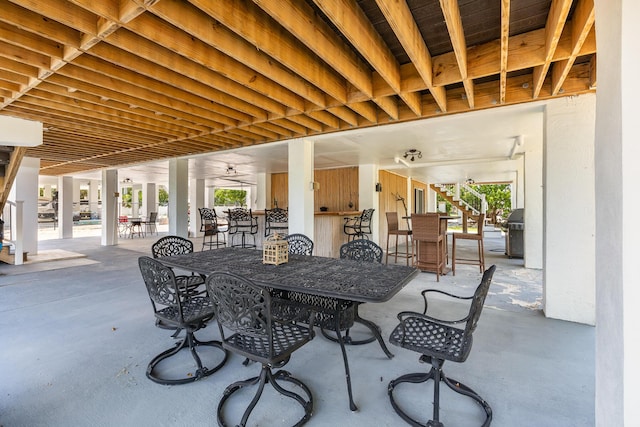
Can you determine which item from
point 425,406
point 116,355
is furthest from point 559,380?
point 116,355

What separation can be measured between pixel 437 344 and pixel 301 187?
3908 millimetres

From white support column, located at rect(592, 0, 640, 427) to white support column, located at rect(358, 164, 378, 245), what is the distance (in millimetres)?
7251

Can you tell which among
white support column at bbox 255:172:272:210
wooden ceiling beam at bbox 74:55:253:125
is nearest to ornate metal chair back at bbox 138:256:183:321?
wooden ceiling beam at bbox 74:55:253:125

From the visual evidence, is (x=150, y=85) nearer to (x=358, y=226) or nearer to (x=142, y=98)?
(x=142, y=98)

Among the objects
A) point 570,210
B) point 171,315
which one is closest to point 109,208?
point 171,315

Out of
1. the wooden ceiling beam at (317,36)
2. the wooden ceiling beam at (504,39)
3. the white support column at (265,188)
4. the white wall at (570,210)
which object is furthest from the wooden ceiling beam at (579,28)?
the white support column at (265,188)

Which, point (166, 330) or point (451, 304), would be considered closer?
point (166, 330)

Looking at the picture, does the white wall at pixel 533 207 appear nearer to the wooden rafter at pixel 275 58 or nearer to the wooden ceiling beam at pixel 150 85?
the wooden rafter at pixel 275 58

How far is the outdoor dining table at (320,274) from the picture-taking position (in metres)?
1.80

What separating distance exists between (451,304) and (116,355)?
11.7 ft

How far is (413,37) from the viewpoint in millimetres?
2346

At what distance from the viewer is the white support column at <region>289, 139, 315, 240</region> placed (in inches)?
210

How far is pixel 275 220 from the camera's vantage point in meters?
6.80

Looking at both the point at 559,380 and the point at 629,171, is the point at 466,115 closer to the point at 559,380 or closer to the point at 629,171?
the point at 559,380
